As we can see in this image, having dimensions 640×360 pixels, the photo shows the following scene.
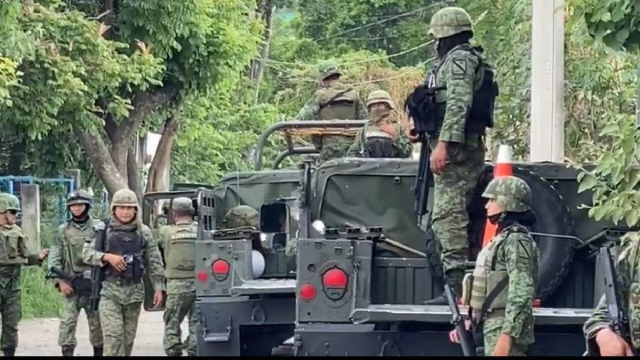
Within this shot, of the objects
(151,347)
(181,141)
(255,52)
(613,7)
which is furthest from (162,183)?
(613,7)

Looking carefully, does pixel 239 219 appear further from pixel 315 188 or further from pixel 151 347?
pixel 151 347

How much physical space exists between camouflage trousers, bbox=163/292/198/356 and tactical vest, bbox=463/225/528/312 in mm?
4755

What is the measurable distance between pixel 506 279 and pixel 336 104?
472 centimetres

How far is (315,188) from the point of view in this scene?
897 centimetres

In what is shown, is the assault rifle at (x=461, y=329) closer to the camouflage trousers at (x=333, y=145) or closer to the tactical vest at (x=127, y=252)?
the camouflage trousers at (x=333, y=145)

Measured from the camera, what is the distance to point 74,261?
1184cm

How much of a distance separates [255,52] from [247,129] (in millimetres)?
7063

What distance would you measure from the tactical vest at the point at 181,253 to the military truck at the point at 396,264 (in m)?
2.82

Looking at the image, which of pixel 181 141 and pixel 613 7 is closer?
pixel 613 7

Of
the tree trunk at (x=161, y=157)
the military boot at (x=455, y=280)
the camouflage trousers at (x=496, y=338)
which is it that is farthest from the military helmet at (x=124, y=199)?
the tree trunk at (x=161, y=157)

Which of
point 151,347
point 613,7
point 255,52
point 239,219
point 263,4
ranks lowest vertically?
point 151,347

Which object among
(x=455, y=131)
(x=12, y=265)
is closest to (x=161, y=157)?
(x=12, y=265)

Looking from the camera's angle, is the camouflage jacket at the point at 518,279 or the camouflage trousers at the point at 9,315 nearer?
the camouflage jacket at the point at 518,279

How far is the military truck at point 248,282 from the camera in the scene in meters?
9.55
